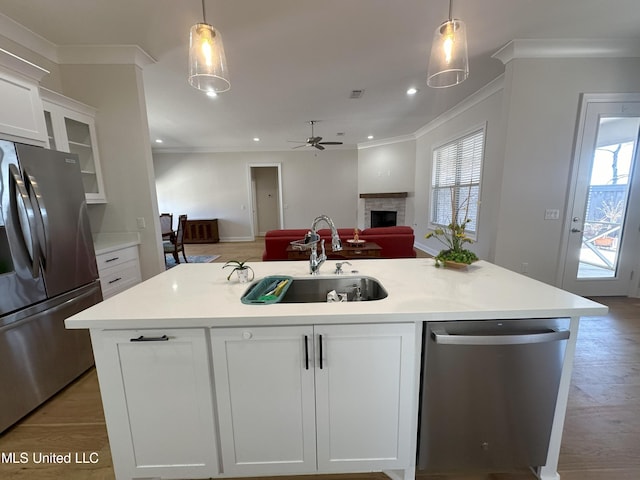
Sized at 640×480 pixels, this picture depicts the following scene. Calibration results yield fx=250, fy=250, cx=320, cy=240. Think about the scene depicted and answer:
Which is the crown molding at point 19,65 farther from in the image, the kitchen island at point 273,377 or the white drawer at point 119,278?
the kitchen island at point 273,377

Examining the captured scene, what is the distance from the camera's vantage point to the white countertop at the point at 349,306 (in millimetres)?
967

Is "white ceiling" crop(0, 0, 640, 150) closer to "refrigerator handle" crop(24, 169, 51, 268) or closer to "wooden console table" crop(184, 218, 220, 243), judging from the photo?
"refrigerator handle" crop(24, 169, 51, 268)

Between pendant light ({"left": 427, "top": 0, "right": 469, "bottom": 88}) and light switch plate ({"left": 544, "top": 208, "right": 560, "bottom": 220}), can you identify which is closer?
pendant light ({"left": 427, "top": 0, "right": 469, "bottom": 88})

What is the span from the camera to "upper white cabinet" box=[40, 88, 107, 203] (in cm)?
222

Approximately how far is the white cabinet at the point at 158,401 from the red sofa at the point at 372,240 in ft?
8.52

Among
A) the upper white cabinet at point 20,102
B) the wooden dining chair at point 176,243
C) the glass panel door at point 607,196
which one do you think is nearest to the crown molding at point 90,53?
the upper white cabinet at point 20,102

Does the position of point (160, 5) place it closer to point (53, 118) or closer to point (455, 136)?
point (53, 118)

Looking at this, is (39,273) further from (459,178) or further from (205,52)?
(459,178)

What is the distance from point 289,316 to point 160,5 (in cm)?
262

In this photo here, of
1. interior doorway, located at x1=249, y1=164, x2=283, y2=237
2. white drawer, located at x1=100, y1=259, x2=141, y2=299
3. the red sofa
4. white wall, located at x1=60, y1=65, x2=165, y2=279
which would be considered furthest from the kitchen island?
interior doorway, located at x1=249, y1=164, x2=283, y2=237

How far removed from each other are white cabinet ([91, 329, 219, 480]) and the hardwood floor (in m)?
0.40

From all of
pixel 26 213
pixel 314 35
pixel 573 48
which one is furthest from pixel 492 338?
pixel 573 48

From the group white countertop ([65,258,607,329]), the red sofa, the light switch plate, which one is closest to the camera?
white countertop ([65,258,607,329])

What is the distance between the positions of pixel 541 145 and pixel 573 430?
8.89 feet
